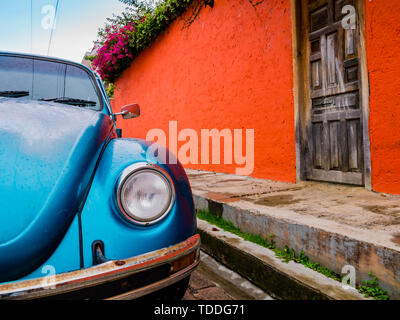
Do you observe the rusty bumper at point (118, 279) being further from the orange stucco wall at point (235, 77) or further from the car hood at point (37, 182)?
the orange stucco wall at point (235, 77)

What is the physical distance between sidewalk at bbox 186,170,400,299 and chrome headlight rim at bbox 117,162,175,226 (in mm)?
1056

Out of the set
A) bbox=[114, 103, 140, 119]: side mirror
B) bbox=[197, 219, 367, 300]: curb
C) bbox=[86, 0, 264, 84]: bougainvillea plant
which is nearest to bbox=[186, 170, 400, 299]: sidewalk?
bbox=[197, 219, 367, 300]: curb

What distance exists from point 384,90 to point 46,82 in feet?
9.81

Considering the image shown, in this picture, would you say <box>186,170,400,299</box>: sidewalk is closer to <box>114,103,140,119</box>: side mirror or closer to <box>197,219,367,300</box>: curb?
<box>197,219,367,300</box>: curb

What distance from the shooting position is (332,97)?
3393 mm

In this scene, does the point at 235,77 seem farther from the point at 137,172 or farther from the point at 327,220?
the point at 137,172

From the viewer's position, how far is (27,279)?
3.46 ft

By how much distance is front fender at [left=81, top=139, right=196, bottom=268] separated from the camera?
46.2 inches

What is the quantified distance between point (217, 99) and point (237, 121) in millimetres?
770

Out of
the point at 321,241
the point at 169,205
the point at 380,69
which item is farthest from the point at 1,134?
the point at 380,69

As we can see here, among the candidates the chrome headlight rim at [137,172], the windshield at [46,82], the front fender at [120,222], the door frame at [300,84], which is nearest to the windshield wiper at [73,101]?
the windshield at [46,82]

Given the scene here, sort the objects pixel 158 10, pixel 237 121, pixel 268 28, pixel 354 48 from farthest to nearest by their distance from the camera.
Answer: pixel 158 10 < pixel 237 121 < pixel 268 28 < pixel 354 48
